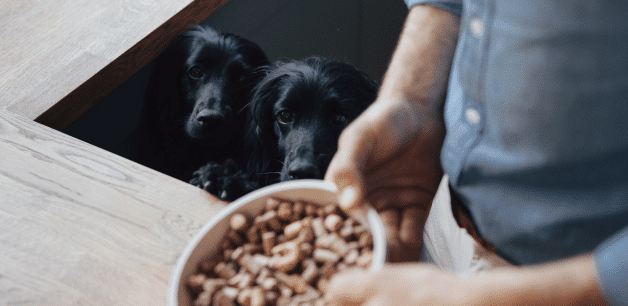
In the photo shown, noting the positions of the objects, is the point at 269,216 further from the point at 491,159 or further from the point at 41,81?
the point at 41,81

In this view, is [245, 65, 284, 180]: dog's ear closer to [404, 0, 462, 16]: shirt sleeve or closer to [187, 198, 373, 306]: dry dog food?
[404, 0, 462, 16]: shirt sleeve

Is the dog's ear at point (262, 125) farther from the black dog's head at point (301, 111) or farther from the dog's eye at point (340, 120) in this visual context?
the dog's eye at point (340, 120)

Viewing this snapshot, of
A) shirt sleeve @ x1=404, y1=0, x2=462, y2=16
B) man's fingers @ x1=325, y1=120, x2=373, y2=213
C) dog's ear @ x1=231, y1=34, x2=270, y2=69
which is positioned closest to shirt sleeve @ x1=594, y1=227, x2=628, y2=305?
man's fingers @ x1=325, y1=120, x2=373, y2=213

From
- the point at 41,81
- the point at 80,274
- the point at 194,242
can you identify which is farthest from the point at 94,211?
the point at 41,81

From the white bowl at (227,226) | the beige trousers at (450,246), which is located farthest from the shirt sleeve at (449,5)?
the white bowl at (227,226)

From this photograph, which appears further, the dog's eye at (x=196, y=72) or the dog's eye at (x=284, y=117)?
the dog's eye at (x=196, y=72)

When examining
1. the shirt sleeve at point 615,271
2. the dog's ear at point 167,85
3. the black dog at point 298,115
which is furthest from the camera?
the dog's ear at point 167,85
